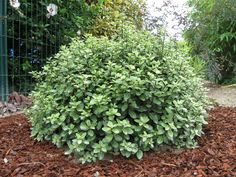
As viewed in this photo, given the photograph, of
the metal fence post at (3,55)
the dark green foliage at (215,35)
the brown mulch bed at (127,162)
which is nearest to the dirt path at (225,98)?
the dark green foliage at (215,35)

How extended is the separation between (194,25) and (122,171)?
228 inches

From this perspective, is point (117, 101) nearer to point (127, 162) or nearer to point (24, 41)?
point (127, 162)

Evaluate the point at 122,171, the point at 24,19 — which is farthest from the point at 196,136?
the point at 24,19

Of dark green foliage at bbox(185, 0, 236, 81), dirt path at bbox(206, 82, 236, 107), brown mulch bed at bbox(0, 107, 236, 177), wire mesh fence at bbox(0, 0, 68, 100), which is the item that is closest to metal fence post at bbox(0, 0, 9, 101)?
wire mesh fence at bbox(0, 0, 68, 100)

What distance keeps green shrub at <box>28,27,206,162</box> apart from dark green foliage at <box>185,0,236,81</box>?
14.5 feet

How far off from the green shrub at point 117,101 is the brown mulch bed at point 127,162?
0.22 ft

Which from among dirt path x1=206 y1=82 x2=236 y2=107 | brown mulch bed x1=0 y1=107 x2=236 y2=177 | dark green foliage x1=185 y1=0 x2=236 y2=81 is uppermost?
dark green foliage x1=185 y1=0 x2=236 y2=81

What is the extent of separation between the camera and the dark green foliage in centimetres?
675

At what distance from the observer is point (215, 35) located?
703 cm

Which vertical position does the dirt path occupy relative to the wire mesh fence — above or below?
below

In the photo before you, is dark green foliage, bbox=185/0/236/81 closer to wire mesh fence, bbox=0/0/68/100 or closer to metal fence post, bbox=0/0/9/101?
wire mesh fence, bbox=0/0/68/100

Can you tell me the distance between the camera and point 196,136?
8.24ft

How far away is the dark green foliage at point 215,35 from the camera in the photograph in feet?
22.2

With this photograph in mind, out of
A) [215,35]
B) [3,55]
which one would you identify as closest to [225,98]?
[215,35]
